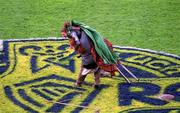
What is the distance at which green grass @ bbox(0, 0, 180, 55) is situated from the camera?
9.85m

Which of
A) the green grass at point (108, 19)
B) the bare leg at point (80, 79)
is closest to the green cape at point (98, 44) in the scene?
the bare leg at point (80, 79)

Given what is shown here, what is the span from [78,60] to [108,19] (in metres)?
2.44

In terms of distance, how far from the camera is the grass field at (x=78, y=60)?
732 cm

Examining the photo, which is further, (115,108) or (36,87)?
(36,87)

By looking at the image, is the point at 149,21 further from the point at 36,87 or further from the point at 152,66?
the point at 36,87

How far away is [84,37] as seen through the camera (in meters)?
7.48

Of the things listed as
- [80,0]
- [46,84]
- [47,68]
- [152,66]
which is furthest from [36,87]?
[80,0]

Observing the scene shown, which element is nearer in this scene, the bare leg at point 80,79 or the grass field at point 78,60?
the grass field at point 78,60

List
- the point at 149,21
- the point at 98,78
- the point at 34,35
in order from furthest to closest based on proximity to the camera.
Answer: the point at 149,21, the point at 34,35, the point at 98,78

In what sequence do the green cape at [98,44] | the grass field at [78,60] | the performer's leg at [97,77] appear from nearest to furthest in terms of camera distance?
the grass field at [78,60]
the green cape at [98,44]
the performer's leg at [97,77]

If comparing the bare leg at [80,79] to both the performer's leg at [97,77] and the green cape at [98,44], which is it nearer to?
the performer's leg at [97,77]

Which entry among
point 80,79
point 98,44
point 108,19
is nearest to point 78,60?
point 80,79

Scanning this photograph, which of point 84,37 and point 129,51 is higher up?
point 84,37

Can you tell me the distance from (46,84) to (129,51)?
193 centimetres
